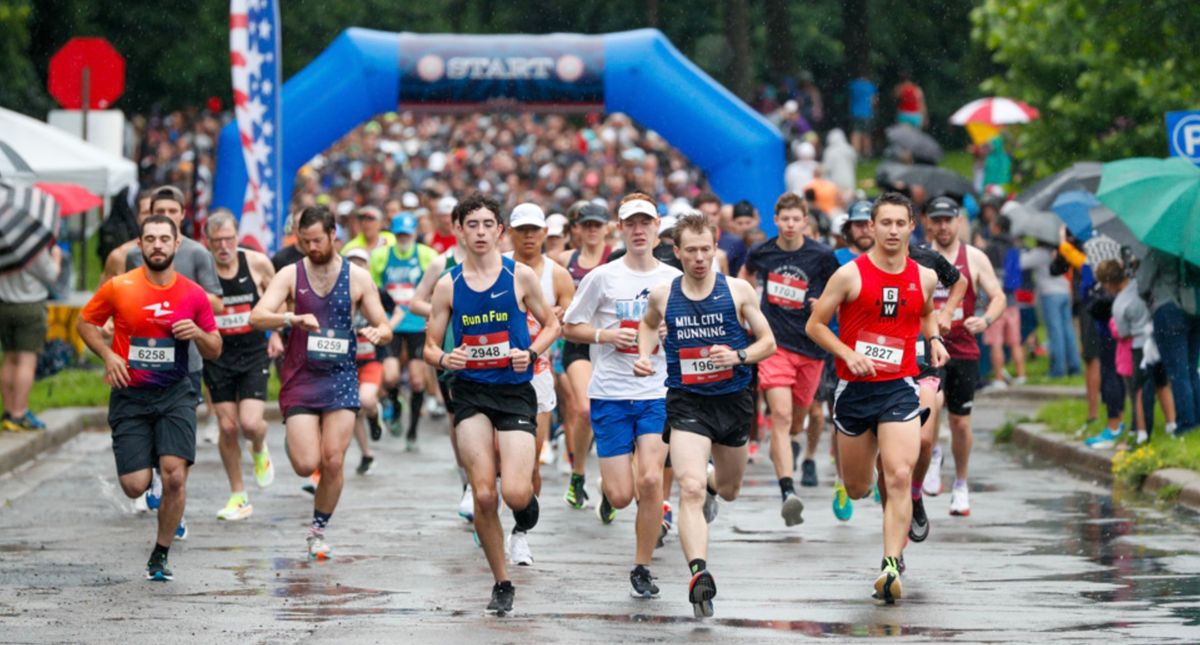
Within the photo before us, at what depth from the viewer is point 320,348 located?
481 inches

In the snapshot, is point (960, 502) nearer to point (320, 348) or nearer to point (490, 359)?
point (320, 348)

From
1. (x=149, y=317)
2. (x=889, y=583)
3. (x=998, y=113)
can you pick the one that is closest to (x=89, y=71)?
(x=149, y=317)

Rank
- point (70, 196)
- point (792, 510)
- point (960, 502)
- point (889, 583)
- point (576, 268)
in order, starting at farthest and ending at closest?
point (70, 196) → point (576, 268) → point (960, 502) → point (792, 510) → point (889, 583)

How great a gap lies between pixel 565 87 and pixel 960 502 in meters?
13.1

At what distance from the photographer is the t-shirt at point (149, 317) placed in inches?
456

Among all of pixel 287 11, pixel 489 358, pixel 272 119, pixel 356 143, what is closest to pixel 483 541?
pixel 489 358

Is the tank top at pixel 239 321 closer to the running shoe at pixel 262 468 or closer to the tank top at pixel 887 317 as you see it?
the running shoe at pixel 262 468

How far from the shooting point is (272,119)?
2238cm

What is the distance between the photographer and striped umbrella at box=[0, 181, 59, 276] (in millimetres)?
17562

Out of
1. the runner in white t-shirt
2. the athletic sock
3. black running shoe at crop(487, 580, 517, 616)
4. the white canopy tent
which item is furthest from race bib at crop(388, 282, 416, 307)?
black running shoe at crop(487, 580, 517, 616)

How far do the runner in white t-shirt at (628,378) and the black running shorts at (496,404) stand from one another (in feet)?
2.19

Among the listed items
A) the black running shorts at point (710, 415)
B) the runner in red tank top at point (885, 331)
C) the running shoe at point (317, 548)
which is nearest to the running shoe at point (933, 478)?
the runner in red tank top at point (885, 331)

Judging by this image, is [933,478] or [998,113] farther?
[998,113]

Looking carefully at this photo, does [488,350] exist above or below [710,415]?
above
